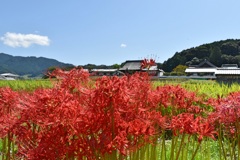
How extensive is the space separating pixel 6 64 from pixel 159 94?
208 metres

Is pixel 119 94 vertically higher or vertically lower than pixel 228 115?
higher

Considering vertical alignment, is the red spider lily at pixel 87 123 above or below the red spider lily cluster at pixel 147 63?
below

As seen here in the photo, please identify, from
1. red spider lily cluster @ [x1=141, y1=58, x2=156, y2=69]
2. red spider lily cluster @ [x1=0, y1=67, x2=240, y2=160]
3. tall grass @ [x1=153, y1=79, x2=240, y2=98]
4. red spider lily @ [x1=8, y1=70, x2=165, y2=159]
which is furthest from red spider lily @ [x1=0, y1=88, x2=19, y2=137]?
tall grass @ [x1=153, y1=79, x2=240, y2=98]

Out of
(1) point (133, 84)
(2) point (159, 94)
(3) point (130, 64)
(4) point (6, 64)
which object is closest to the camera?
(1) point (133, 84)

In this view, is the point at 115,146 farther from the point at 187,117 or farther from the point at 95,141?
the point at 187,117

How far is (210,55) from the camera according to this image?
58.2m

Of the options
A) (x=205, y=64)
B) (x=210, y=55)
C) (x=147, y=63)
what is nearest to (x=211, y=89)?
(x=147, y=63)

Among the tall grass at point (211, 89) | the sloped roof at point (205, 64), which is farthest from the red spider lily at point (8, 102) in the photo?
the sloped roof at point (205, 64)

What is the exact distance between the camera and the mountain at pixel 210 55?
56.1 m

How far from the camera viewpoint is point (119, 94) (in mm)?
1612

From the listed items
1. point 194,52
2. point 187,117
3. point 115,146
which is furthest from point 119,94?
point 194,52

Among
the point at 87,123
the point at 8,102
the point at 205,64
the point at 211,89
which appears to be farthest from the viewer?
the point at 205,64

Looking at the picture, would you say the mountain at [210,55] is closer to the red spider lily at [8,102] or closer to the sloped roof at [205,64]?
the sloped roof at [205,64]

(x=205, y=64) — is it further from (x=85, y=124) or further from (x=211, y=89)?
(x=85, y=124)
